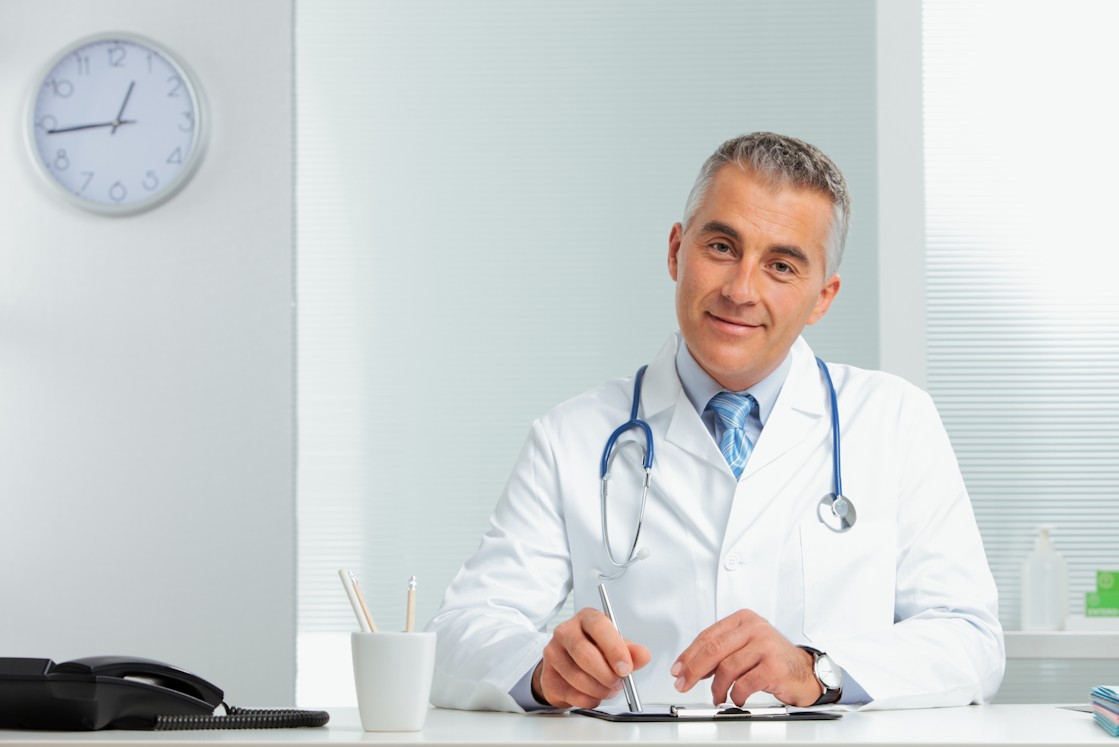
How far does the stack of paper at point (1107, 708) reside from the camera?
104cm

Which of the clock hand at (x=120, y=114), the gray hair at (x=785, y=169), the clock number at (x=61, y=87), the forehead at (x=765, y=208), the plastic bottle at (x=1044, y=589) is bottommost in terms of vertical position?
the plastic bottle at (x=1044, y=589)

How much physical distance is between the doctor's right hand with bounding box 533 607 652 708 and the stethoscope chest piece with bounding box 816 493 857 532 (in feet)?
1.89

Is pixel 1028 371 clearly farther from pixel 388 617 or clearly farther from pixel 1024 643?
pixel 388 617

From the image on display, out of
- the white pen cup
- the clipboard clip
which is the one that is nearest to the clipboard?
the clipboard clip

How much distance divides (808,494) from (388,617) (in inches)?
49.5

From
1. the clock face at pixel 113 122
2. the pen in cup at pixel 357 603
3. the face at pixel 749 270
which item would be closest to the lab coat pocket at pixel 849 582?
the face at pixel 749 270

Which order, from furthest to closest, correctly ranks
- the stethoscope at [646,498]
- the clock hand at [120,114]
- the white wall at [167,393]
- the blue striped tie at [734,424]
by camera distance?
the clock hand at [120,114], the white wall at [167,393], the blue striped tie at [734,424], the stethoscope at [646,498]

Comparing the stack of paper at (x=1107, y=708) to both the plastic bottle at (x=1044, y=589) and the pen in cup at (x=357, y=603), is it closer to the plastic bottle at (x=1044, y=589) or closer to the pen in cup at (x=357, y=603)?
the pen in cup at (x=357, y=603)

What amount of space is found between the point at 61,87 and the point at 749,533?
6.79ft

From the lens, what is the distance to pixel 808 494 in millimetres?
1790

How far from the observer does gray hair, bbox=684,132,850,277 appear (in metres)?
1.76

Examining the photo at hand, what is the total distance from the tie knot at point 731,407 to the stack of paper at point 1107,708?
0.78 meters

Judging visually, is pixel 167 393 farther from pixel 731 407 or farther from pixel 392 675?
pixel 392 675

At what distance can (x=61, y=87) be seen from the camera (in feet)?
9.17
